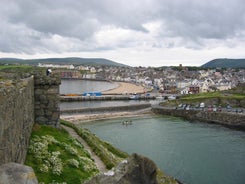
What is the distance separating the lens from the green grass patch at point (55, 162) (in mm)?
10984

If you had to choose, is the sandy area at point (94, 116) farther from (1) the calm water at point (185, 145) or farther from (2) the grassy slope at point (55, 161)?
(2) the grassy slope at point (55, 161)

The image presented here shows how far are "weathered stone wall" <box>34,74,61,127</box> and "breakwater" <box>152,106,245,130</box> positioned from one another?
5563 centimetres

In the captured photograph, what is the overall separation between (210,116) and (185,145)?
30.0 meters

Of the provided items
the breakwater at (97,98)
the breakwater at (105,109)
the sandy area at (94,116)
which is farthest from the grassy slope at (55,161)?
the breakwater at (97,98)

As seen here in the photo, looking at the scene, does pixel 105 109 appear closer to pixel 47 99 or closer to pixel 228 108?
pixel 228 108

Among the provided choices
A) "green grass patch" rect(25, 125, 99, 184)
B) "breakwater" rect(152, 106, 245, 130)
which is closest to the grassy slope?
"green grass patch" rect(25, 125, 99, 184)

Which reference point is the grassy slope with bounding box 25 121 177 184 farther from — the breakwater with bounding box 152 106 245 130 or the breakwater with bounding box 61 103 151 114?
the breakwater with bounding box 61 103 151 114

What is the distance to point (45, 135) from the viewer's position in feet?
52.3

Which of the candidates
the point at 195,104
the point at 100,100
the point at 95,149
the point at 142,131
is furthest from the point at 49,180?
the point at 100,100

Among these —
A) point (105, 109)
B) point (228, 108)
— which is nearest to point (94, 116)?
point (105, 109)

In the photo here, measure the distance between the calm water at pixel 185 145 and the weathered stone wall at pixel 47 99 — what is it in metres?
17.3

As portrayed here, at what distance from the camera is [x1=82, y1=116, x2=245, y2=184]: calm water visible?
33.8m

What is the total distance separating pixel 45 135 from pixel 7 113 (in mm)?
8926

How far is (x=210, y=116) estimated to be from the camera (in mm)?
75312
